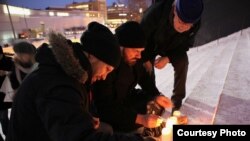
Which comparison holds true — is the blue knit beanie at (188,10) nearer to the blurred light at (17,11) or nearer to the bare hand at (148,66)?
the bare hand at (148,66)

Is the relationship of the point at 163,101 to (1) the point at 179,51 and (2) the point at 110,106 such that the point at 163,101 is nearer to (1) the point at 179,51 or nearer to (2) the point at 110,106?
(2) the point at 110,106

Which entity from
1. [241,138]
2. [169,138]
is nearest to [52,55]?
[169,138]

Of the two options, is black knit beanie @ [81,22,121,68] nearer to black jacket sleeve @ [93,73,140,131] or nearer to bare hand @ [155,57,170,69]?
black jacket sleeve @ [93,73,140,131]

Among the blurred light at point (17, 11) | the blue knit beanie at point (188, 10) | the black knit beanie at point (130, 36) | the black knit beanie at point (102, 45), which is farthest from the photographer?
the blurred light at point (17, 11)

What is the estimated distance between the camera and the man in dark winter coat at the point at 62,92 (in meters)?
1.26

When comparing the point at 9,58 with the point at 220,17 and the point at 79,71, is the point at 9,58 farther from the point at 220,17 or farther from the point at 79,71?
the point at 220,17

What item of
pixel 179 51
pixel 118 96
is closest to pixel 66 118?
pixel 118 96

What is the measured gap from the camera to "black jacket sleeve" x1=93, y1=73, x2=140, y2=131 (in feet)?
9.20

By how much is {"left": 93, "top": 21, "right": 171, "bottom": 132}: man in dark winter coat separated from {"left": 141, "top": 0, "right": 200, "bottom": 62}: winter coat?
0.45m

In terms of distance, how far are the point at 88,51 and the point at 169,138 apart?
1.05m

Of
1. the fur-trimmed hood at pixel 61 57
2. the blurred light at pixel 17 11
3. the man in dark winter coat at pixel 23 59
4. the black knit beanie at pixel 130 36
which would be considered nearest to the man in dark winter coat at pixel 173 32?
the black knit beanie at pixel 130 36

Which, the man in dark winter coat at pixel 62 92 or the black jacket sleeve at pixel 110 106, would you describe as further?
the black jacket sleeve at pixel 110 106

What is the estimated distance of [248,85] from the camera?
3.82 metres

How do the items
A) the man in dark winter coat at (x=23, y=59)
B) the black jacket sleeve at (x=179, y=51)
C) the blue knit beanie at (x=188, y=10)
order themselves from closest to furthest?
1. the blue knit beanie at (x=188, y=10)
2. the black jacket sleeve at (x=179, y=51)
3. the man in dark winter coat at (x=23, y=59)
